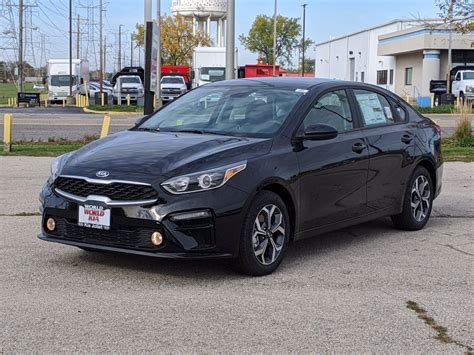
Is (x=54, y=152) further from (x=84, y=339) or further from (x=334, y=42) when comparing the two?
(x=334, y=42)

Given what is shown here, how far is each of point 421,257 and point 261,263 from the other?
179 centimetres

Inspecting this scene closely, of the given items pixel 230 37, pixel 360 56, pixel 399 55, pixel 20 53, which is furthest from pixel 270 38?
pixel 230 37

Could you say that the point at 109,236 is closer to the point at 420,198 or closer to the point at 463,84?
the point at 420,198

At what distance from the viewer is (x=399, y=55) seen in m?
64.6

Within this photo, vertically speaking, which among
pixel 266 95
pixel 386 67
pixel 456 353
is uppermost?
pixel 386 67

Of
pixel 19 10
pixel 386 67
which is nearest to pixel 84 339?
pixel 19 10

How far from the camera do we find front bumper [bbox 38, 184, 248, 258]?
17.9 ft

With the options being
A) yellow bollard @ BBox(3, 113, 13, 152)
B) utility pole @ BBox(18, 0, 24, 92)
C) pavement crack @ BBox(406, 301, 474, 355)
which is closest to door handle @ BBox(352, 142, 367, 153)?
pavement crack @ BBox(406, 301, 474, 355)

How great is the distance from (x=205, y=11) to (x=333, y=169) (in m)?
57.5

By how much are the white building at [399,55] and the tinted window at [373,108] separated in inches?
1300

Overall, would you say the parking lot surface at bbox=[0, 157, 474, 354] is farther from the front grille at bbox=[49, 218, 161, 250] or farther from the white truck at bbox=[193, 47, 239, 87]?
the white truck at bbox=[193, 47, 239, 87]

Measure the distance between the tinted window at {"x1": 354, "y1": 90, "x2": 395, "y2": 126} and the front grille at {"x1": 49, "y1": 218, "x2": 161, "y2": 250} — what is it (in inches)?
115

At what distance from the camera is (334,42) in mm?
92312

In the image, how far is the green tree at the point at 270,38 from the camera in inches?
3607
